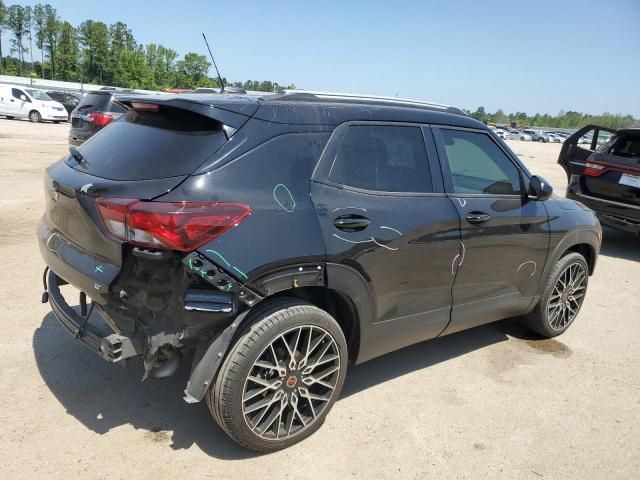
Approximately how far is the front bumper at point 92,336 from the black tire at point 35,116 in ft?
86.1

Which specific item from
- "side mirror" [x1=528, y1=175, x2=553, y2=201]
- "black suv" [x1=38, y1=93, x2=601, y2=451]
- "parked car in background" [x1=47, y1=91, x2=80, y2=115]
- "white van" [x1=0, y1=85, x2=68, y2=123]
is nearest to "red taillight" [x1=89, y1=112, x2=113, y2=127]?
"black suv" [x1=38, y1=93, x2=601, y2=451]

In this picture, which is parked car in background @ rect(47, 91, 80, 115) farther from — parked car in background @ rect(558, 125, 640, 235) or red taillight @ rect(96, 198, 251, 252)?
red taillight @ rect(96, 198, 251, 252)

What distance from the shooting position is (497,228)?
12.1 feet

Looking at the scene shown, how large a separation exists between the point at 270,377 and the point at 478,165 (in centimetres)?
215

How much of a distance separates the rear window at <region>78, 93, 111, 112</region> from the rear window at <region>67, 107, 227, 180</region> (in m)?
9.66

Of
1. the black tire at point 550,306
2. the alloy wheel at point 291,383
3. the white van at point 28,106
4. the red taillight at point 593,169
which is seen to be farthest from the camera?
the white van at point 28,106

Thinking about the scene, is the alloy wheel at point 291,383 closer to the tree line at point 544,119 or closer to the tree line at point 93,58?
the tree line at point 93,58

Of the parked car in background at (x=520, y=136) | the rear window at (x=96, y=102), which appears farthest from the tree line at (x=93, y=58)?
the rear window at (x=96, y=102)

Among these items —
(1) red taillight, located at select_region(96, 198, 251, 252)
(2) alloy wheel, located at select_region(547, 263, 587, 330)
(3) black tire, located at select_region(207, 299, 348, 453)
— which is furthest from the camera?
(2) alloy wheel, located at select_region(547, 263, 587, 330)

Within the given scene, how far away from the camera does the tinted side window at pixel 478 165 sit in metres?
3.55

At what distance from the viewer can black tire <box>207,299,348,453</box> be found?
2.57 m

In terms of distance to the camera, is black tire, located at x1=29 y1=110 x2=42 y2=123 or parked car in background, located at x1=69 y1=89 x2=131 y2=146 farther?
black tire, located at x1=29 y1=110 x2=42 y2=123

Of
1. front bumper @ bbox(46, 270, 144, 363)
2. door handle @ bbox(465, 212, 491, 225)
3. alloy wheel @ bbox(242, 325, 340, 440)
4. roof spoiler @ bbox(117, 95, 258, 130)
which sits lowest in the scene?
alloy wheel @ bbox(242, 325, 340, 440)

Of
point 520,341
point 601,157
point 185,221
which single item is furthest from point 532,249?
point 601,157
